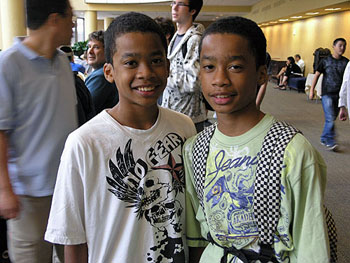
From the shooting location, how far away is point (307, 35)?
706 inches

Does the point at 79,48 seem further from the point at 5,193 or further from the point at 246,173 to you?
the point at 246,173

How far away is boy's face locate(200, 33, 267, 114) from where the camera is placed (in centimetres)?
116

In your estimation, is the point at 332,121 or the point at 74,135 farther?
the point at 332,121

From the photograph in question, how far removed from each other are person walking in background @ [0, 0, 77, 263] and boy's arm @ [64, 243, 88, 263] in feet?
1.53

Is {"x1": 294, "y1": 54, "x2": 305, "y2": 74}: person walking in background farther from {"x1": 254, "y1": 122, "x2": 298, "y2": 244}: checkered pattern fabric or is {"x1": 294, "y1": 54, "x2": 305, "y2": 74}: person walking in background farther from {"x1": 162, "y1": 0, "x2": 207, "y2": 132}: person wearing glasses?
{"x1": 254, "y1": 122, "x2": 298, "y2": 244}: checkered pattern fabric

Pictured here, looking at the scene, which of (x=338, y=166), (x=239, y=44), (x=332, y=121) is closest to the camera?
(x=239, y=44)

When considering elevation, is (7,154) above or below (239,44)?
below

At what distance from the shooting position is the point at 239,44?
1169 millimetres

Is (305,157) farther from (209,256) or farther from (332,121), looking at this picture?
(332,121)

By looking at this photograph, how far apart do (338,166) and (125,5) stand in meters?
19.1

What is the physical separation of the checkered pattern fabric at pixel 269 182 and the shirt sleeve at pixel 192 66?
1.66 metres

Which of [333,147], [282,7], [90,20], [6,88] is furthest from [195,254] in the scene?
[90,20]

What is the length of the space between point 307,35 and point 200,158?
1865cm

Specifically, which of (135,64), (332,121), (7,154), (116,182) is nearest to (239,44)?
(135,64)
